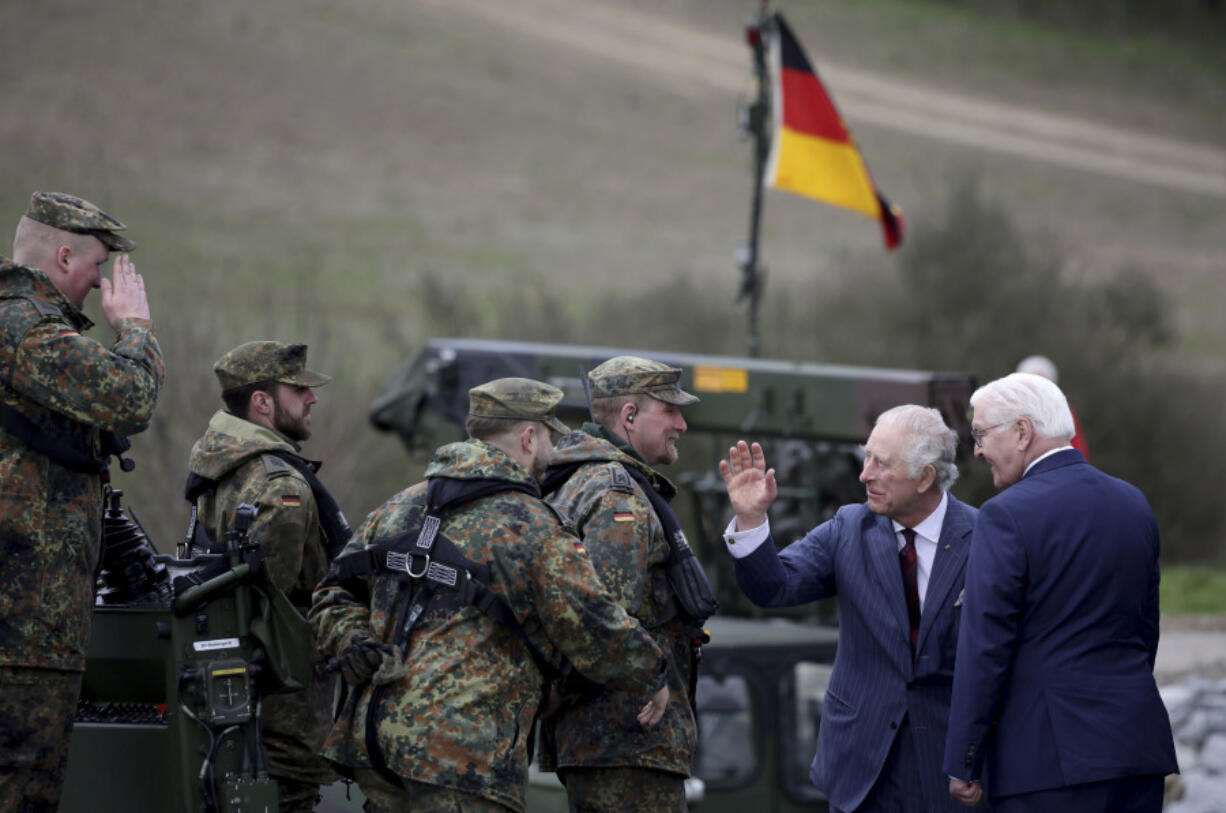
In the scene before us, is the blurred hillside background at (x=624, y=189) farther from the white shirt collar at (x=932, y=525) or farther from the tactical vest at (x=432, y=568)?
the white shirt collar at (x=932, y=525)

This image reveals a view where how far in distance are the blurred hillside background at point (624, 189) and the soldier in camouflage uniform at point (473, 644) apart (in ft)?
44.8

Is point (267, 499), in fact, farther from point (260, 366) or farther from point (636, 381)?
point (636, 381)

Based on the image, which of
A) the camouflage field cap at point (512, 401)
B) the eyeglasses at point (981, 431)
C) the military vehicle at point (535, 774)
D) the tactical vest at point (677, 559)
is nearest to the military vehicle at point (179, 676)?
the military vehicle at point (535, 774)

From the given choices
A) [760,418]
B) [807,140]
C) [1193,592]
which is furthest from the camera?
[1193,592]

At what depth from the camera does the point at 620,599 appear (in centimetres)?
477

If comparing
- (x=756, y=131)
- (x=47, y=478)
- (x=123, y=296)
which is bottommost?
(x=47, y=478)

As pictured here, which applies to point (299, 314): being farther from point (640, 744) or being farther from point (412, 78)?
point (412, 78)

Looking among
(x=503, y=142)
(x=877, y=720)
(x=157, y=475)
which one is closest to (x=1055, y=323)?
(x=157, y=475)

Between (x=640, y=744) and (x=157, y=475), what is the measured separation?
48.1 feet

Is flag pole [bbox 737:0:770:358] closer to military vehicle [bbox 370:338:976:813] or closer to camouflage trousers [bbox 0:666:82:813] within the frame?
military vehicle [bbox 370:338:976:813]

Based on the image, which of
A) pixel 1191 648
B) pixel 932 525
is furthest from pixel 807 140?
pixel 932 525

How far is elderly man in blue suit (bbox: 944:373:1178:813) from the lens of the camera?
4531 mm

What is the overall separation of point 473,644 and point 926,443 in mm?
1625

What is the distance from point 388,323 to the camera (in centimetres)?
2788
